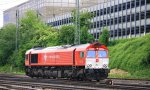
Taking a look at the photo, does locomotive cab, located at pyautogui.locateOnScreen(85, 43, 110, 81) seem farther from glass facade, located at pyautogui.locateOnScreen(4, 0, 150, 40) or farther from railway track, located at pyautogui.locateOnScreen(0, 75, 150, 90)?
glass facade, located at pyautogui.locateOnScreen(4, 0, 150, 40)

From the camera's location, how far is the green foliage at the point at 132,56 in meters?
45.8

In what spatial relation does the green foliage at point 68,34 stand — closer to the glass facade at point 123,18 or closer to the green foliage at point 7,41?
the glass facade at point 123,18

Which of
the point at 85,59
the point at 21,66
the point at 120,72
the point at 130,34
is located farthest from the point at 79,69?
the point at 130,34

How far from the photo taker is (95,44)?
3534cm

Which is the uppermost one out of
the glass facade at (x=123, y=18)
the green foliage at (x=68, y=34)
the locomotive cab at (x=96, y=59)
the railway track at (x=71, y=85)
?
the glass facade at (x=123, y=18)

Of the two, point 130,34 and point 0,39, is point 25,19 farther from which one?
point 130,34

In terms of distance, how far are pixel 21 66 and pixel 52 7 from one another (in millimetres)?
60436

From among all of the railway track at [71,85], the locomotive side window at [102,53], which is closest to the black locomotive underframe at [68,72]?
the locomotive side window at [102,53]

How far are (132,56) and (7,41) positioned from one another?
122 ft

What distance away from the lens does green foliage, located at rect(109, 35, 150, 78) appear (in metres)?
45.8

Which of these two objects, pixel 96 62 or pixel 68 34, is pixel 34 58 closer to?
pixel 96 62

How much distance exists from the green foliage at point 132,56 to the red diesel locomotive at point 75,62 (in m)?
8.67

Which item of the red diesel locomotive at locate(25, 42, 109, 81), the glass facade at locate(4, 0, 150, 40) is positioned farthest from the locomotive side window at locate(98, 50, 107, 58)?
the glass facade at locate(4, 0, 150, 40)

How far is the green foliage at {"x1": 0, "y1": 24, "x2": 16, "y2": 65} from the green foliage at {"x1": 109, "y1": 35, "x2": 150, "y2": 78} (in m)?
28.4
